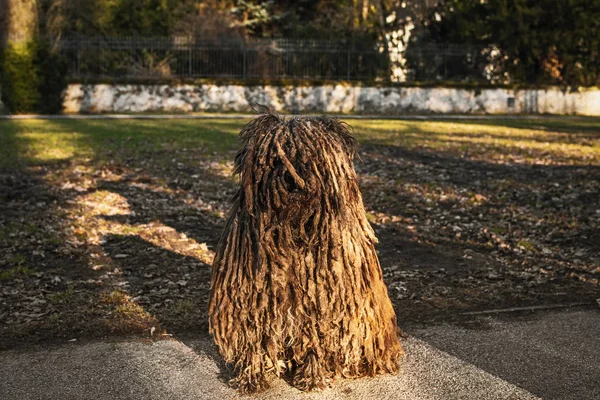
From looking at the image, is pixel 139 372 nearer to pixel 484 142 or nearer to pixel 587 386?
pixel 587 386

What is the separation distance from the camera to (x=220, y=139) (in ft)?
61.7

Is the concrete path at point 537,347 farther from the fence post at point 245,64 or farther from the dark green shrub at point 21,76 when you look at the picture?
the fence post at point 245,64

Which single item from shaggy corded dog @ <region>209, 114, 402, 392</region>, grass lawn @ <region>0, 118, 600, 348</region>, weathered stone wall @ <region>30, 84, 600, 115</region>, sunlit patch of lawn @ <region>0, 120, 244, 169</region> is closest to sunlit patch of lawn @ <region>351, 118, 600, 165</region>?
grass lawn @ <region>0, 118, 600, 348</region>

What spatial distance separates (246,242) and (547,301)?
125 inches

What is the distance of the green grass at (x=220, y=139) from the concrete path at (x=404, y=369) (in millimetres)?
9396

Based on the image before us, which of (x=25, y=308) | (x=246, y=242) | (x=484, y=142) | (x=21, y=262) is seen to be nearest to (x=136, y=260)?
(x=21, y=262)

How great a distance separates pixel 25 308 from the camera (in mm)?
6477

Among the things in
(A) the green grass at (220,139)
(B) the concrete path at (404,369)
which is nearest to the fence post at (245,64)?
(A) the green grass at (220,139)

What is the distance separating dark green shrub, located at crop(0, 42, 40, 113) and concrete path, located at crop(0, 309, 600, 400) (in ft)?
71.7

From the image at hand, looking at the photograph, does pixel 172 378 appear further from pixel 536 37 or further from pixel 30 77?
pixel 536 37

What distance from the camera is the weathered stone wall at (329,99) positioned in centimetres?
2892

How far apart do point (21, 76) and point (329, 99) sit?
Result: 11178mm

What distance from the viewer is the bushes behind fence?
25.8 metres

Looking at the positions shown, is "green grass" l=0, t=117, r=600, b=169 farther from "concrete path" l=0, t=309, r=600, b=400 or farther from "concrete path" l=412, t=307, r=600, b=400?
"concrete path" l=412, t=307, r=600, b=400
